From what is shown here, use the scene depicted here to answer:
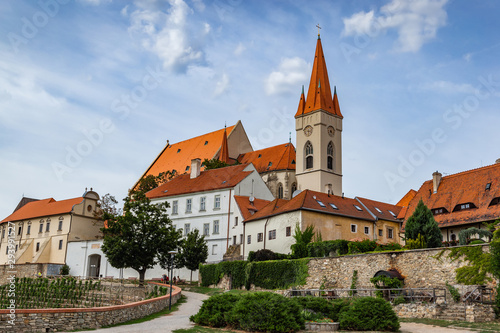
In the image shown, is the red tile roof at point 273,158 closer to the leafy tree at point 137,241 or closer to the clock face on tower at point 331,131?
the clock face on tower at point 331,131

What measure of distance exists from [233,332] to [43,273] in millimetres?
47889

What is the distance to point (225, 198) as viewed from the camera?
188 ft

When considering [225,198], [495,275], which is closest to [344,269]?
[495,275]

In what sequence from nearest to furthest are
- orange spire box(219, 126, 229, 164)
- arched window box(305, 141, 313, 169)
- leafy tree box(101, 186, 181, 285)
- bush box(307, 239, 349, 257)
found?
bush box(307, 239, 349, 257) < leafy tree box(101, 186, 181, 285) < arched window box(305, 141, 313, 169) < orange spire box(219, 126, 229, 164)

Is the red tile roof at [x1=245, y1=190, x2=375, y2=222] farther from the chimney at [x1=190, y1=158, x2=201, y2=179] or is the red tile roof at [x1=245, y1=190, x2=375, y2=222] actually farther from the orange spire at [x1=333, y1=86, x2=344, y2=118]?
the orange spire at [x1=333, y1=86, x2=344, y2=118]

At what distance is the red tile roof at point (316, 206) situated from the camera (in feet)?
152

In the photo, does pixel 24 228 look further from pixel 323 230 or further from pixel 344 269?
pixel 344 269

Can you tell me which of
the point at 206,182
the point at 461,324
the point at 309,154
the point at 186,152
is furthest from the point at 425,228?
the point at 186,152

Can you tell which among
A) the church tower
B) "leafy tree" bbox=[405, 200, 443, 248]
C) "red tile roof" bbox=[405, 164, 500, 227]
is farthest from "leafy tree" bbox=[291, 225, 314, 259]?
the church tower

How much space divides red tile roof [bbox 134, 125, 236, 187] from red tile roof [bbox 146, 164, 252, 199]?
16.7 meters

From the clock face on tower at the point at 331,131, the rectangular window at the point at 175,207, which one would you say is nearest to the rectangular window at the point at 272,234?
the rectangular window at the point at 175,207

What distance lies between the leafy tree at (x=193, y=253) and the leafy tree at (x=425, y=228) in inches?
867

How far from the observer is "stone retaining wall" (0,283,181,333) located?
17938 millimetres

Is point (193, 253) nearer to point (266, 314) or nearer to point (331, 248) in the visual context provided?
point (331, 248)
